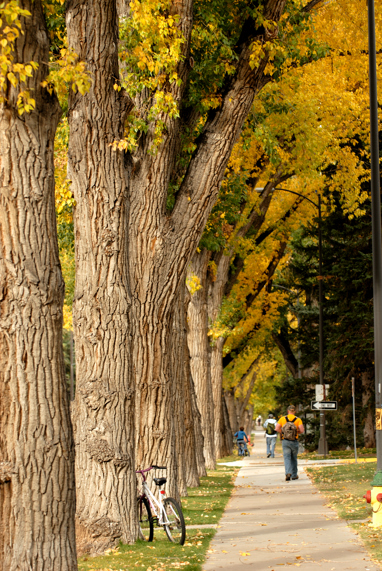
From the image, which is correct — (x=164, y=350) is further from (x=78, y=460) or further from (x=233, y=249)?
(x=233, y=249)

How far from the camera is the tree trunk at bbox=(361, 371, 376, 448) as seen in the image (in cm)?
2884

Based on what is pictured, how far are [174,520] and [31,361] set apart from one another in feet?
15.9

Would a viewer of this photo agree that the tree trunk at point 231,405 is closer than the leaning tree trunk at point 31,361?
No

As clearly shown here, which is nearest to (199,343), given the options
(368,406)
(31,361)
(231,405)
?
(368,406)

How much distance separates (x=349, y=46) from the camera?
71.0ft

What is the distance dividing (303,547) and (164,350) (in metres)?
3.77

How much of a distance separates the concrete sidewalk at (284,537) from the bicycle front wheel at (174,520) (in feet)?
1.43

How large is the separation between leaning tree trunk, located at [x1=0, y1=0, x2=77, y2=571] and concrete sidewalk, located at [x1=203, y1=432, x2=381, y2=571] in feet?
9.42

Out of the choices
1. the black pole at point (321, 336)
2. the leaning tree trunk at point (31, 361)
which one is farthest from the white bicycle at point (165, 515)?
the black pole at point (321, 336)

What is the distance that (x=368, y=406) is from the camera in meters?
28.7

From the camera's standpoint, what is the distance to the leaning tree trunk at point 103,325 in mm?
10000

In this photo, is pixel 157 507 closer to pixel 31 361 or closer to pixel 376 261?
pixel 376 261

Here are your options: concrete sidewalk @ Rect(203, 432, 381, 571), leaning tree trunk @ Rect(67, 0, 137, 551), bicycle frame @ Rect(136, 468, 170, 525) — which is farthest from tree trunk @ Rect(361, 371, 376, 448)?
leaning tree trunk @ Rect(67, 0, 137, 551)

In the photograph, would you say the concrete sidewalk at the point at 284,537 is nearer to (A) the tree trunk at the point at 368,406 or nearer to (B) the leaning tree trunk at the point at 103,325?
(B) the leaning tree trunk at the point at 103,325
